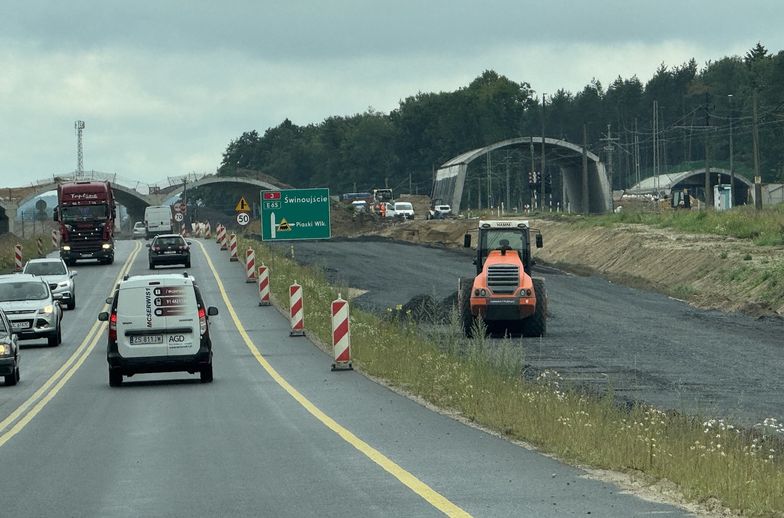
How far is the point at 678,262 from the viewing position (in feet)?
183

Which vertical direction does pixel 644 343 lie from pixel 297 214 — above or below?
below

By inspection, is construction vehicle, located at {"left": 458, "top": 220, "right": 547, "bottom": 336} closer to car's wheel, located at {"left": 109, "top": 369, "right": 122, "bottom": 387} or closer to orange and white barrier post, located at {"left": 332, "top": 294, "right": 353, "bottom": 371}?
orange and white barrier post, located at {"left": 332, "top": 294, "right": 353, "bottom": 371}

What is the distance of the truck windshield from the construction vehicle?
39061 millimetres

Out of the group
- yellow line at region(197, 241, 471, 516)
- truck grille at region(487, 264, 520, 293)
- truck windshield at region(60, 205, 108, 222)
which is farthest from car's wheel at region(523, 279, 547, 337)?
truck windshield at region(60, 205, 108, 222)

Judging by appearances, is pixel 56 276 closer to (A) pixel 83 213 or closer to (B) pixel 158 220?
(A) pixel 83 213

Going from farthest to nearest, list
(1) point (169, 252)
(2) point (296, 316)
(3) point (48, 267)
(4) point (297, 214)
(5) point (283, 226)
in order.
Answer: (1) point (169, 252) → (4) point (297, 214) → (5) point (283, 226) → (3) point (48, 267) → (2) point (296, 316)

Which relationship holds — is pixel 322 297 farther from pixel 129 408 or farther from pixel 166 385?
pixel 129 408

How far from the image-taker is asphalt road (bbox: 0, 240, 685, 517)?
10781 millimetres

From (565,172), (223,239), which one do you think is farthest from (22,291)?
(565,172)

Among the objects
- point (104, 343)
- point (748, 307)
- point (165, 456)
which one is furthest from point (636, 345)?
point (165, 456)

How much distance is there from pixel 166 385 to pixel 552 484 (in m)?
14.5

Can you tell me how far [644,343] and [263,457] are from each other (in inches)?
771

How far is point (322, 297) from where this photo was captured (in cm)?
4441

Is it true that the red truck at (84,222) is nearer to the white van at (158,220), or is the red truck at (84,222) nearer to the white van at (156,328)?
the white van at (158,220)
